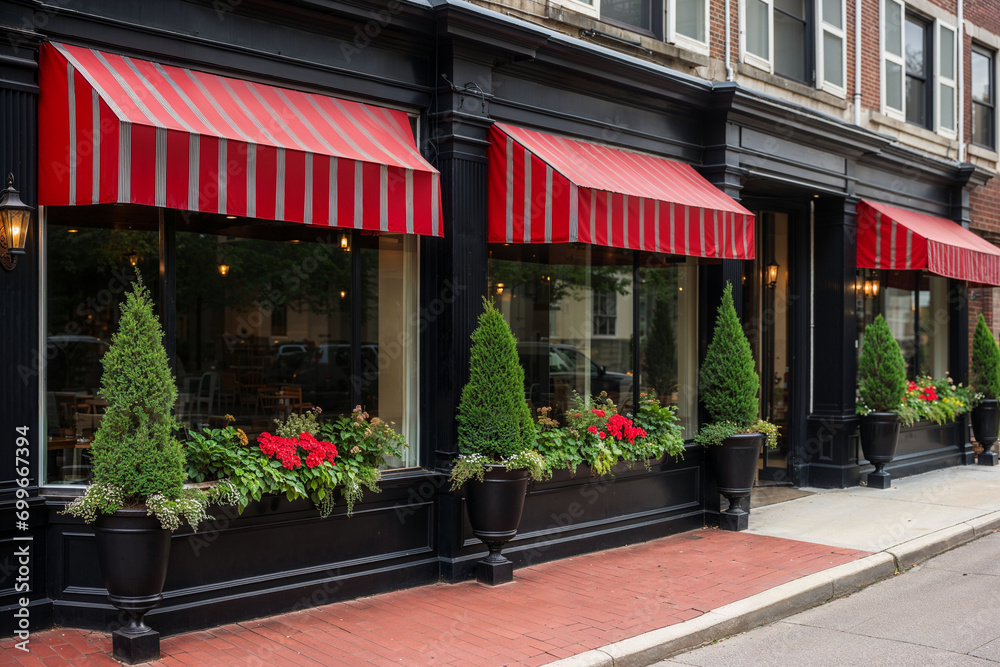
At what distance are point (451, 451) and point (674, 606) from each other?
84.5 inches

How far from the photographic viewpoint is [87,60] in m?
5.76

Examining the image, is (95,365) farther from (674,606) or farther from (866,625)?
(866,625)

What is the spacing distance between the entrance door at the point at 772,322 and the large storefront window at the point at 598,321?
8.28ft

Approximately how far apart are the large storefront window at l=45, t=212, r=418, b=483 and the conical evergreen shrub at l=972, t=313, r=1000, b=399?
10822 millimetres

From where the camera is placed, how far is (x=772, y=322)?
12570 mm

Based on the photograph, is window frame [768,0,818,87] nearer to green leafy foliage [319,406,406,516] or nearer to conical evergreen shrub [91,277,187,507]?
green leafy foliage [319,406,406,516]

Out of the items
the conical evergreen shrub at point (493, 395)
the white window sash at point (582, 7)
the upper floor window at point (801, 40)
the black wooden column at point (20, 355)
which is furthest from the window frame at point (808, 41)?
the black wooden column at point (20, 355)

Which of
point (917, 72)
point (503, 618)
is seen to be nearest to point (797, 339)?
point (917, 72)

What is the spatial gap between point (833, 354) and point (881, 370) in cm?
64

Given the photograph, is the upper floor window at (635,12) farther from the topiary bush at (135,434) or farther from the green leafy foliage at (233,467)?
the topiary bush at (135,434)

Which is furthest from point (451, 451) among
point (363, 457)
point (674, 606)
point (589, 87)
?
point (589, 87)

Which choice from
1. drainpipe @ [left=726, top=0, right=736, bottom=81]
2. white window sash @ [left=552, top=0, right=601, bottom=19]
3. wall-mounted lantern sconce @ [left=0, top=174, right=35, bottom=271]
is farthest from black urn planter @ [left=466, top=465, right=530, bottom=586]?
drainpipe @ [left=726, top=0, right=736, bottom=81]

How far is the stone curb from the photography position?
5.60 meters

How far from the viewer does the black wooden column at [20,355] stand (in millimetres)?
5547
